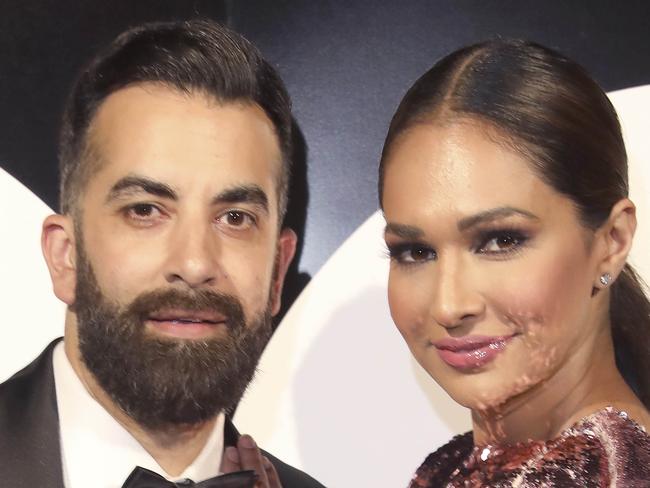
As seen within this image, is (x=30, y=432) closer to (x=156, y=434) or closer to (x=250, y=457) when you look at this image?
(x=156, y=434)

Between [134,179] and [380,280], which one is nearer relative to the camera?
[134,179]

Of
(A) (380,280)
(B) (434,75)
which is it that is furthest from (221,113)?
(A) (380,280)

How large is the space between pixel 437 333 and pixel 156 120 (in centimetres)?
65

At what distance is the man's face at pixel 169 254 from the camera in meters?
1.81

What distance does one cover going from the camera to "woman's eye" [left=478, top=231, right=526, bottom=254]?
1.64 meters

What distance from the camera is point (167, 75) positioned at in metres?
1.88

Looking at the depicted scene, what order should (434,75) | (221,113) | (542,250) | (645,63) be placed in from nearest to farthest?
(542,250) < (434,75) < (221,113) < (645,63)

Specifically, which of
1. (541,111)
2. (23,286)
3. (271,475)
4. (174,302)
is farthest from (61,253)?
(541,111)

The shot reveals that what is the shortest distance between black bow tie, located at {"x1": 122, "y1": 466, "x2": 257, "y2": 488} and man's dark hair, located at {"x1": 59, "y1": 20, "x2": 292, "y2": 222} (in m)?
0.53

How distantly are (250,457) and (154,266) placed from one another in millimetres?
485

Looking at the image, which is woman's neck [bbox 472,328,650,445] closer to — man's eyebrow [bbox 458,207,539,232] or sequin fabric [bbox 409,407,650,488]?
sequin fabric [bbox 409,407,650,488]

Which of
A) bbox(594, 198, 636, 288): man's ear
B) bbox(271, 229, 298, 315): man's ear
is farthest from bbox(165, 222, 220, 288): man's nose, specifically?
bbox(594, 198, 636, 288): man's ear

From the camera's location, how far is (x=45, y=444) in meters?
1.81

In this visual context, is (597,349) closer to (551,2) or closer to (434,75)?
(434,75)
